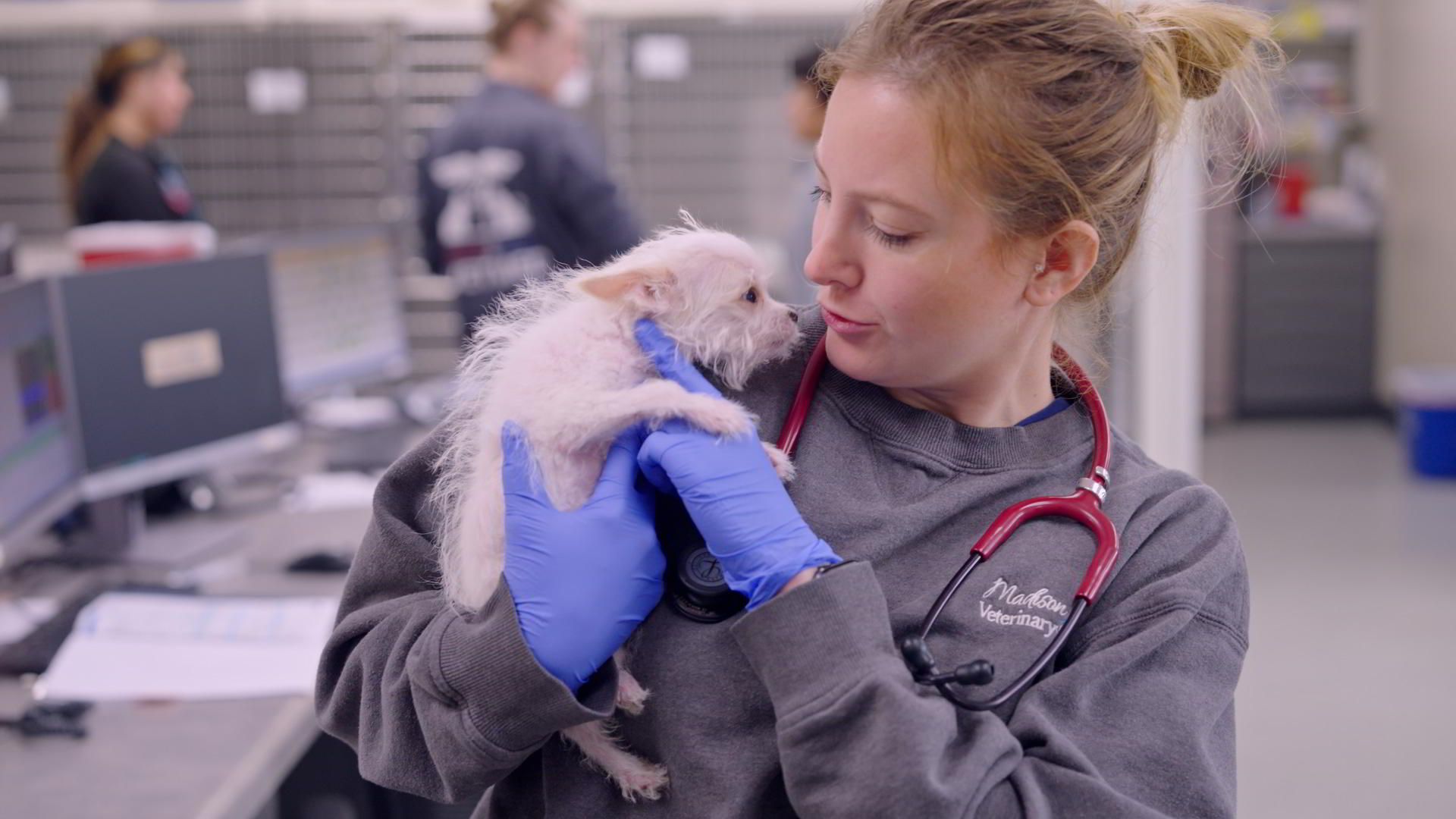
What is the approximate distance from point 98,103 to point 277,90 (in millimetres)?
928

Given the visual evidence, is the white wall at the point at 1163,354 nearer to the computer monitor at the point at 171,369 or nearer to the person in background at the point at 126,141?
the computer monitor at the point at 171,369

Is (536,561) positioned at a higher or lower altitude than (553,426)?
lower

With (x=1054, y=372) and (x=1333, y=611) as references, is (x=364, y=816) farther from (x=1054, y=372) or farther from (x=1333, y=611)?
(x=1333, y=611)

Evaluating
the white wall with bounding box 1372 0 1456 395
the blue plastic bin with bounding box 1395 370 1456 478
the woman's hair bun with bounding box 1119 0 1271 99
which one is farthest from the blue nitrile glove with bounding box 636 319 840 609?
the white wall with bounding box 1372 0 1456 395

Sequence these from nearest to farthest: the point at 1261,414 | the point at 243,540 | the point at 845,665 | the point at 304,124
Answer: the point at 845,665 → the point at 243,540 → the point at 304,124 → the point at 1261,414

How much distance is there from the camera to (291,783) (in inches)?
97.6

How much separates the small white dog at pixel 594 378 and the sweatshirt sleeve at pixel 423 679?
4 centimetres

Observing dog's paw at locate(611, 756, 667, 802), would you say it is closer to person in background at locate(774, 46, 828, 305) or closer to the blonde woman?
the blonde woman

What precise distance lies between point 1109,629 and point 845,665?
29 centimetres

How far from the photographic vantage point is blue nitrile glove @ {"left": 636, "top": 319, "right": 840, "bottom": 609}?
1.08 m

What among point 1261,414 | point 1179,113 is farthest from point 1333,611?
point 1179,113

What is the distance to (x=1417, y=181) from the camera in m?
6.69

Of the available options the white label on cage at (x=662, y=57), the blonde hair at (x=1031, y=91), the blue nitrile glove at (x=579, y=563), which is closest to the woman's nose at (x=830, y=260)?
the blonde hair at (x=1031, y=91)

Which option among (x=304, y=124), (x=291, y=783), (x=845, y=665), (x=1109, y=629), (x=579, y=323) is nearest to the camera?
(x=845, y=665)
